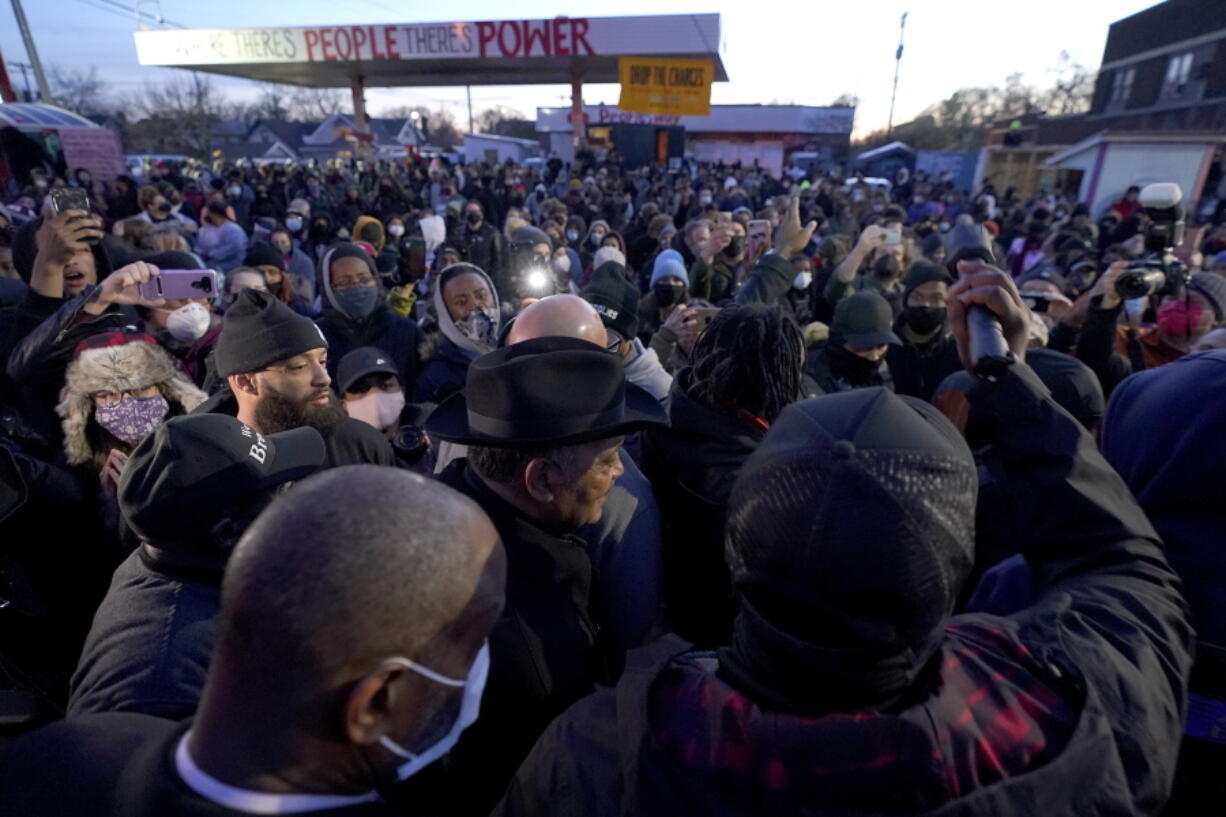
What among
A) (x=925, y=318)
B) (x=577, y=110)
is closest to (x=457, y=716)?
(x=925, y=318)

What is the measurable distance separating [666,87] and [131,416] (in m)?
13.9

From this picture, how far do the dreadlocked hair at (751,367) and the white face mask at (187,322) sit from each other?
10.5ft

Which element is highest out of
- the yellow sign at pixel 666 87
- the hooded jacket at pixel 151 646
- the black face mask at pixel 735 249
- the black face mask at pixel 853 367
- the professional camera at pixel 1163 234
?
the yellow sign at pixel 666 87

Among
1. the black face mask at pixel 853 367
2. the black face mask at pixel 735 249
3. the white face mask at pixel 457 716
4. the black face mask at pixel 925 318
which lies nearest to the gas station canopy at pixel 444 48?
the black face mask at pixel 735 249

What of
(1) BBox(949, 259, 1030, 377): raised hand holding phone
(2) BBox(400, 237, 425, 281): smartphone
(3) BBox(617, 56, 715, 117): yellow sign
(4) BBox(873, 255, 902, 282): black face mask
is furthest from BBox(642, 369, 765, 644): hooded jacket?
(3) BBox(617, 56, 715, 117): yellow sign

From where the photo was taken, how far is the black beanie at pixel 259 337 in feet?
8.46

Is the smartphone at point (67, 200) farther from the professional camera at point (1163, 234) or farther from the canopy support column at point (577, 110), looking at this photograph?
the canopy support column at point (577, 110)

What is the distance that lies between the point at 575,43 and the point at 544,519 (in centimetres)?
2183

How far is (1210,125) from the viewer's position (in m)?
25.8

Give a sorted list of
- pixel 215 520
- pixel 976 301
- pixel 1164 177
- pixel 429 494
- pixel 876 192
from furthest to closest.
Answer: pixel 1164 177, pixel 876 192, pixel 215 520, pixel 976 301, pixel 429 494

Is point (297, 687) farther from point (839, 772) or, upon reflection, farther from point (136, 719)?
point (839, 772)

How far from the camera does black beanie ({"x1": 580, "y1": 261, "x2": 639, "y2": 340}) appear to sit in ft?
11.8

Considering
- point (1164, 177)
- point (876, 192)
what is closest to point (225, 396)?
point (876, 192)

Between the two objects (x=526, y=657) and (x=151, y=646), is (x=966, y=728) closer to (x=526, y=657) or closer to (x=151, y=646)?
(x=526, y=657)
